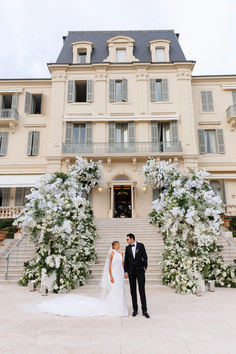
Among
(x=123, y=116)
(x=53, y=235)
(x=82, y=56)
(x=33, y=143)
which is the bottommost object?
(x=53, y=235)

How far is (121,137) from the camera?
16.9 metres

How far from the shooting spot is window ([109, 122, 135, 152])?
15.9 meters

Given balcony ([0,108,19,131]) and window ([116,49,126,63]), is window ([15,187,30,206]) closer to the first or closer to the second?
balcony ([0,108,19,131])

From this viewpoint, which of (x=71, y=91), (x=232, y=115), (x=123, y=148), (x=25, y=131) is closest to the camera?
(x=123, y=148)

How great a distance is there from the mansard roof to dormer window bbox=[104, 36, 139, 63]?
0.51m

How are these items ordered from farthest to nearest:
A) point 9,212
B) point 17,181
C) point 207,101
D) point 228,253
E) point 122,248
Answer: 1. point 207,101
2. point 17,181
3. point 9,212
4. point 122,248
5. point 228,253

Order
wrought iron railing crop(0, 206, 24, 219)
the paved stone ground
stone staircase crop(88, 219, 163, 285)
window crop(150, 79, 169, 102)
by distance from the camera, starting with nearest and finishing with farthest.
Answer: the paved stone ground < stone staircase crop(88, 219, 163, 285) < wrought iron railing crop(0, 206, 24, 219) < window crop(150, 79, 169, 102)

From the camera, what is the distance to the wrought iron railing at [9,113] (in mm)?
16984

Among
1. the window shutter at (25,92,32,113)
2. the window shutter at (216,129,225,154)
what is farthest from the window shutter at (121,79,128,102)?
the window shutter at (216,129,225,154)

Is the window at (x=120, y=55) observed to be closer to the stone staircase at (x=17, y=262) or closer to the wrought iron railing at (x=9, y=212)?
the wrought iron railing at (x=9, y=212)

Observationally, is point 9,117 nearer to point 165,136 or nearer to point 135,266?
point 165,136

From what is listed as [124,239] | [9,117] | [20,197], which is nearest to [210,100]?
[124,239]

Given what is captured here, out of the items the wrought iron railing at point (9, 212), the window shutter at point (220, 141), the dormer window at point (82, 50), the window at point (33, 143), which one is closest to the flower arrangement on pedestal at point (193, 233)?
the wrought iron railing at point (9, 212)

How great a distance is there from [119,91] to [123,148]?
4.68 metres
